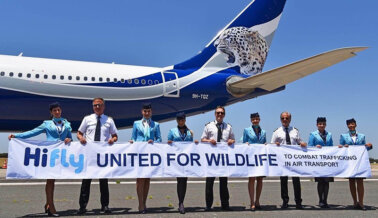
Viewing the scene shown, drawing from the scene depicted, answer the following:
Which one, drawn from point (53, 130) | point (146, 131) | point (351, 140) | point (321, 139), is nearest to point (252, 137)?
point (321, 139)

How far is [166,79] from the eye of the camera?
1520 cm

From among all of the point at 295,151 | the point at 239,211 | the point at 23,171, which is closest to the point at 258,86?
the point at 295,151

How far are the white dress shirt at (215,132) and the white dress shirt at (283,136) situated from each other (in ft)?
3.05

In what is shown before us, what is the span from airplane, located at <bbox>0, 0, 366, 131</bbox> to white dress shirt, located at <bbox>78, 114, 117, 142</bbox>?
26.1 ft

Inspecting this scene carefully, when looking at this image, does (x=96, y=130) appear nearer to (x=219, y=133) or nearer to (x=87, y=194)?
(x=87, y=194)

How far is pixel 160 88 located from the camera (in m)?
15.0

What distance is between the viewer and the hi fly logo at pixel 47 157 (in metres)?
5.61

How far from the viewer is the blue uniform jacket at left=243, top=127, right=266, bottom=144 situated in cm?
655

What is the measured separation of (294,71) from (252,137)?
706 centimetres

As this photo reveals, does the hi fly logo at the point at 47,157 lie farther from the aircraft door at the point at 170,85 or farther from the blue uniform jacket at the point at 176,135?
the aircraft door at the point at 170,85

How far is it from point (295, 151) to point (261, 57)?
1159 cm

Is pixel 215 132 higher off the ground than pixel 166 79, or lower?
lower

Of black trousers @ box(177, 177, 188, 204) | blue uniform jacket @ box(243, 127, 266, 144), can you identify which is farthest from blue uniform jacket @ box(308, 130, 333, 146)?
black trousers @ box(177, 177, 188, 204)

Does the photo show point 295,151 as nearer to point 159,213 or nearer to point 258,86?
point 159,213
